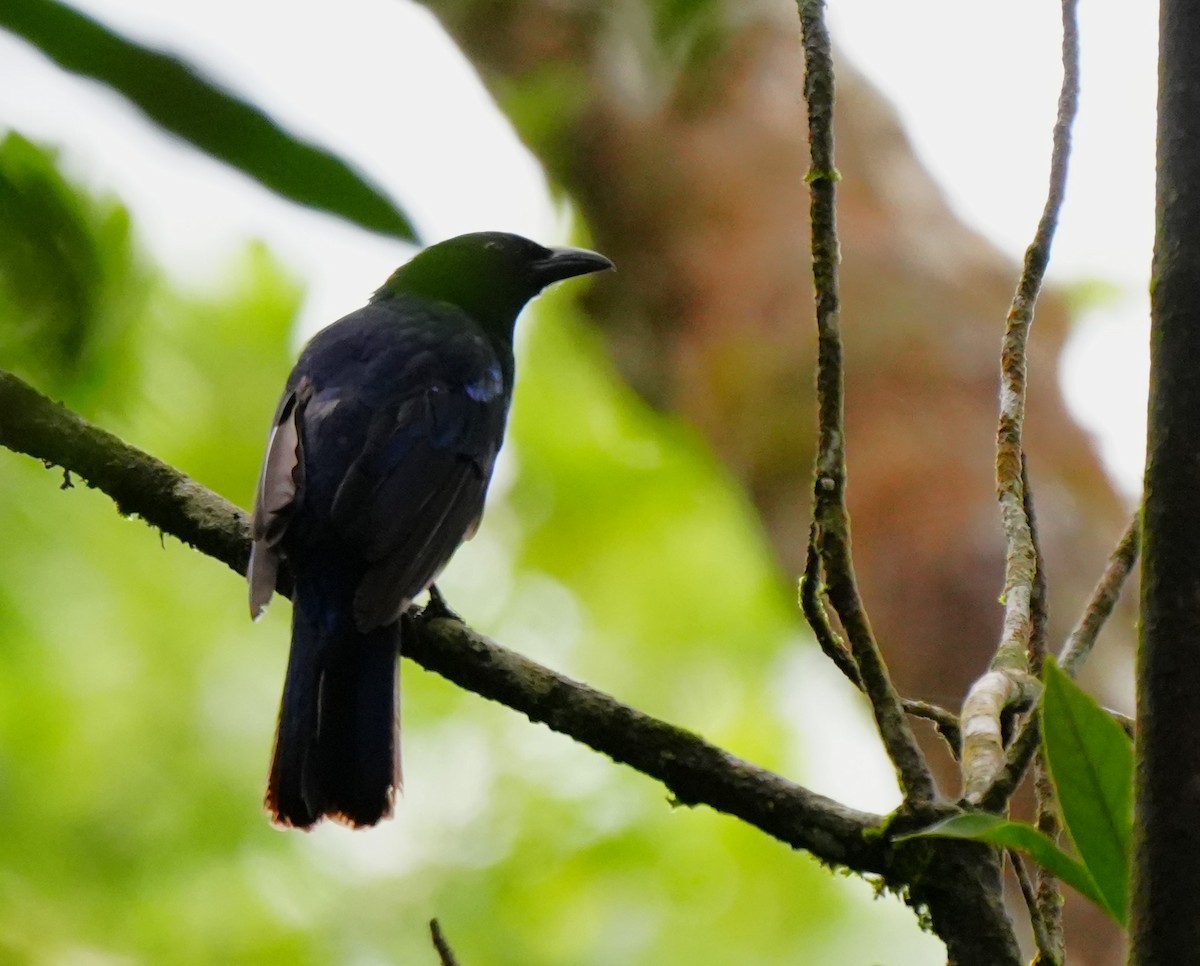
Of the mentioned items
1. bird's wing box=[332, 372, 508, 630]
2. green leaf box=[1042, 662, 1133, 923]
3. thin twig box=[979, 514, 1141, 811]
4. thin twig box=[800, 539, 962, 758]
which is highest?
bird's wing box=[332, 372, 508, 630]

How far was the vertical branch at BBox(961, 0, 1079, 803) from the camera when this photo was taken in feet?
6.43

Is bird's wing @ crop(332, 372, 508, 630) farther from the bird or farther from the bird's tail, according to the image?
the bird's tail

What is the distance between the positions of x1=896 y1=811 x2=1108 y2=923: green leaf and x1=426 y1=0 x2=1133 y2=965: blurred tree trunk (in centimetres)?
286

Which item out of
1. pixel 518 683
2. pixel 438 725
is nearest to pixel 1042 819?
pixel 518 683

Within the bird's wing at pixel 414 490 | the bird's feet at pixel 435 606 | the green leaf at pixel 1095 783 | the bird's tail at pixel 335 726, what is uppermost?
the bird's wing at pixel 414 490

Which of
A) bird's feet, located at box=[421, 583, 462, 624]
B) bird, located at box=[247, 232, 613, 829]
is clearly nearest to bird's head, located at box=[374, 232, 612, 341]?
bird, located at box=[247, 232, 613, 829]

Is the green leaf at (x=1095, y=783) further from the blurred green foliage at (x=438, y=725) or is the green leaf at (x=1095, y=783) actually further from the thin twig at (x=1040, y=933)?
the blurred green foliage at (x=438, y=725)

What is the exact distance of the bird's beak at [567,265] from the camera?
17.9 feet

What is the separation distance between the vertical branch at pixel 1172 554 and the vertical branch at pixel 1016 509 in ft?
2.04

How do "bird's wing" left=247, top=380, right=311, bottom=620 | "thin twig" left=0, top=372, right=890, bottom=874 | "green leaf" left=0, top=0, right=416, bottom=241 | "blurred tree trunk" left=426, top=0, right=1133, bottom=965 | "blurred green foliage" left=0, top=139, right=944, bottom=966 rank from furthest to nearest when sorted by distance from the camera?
"blurred green foliage" left=0, top=139, right=944, bottom=966, "blurred tree trunk" left=426, top=0, right=1133, bottom=965, "bird's wing" left=247, top=380, right=311, bottom=620, "thin twig" left=0, top=372, right=890, bottom=874, "green leaf" left=0, top=0, right=416, bottom=241

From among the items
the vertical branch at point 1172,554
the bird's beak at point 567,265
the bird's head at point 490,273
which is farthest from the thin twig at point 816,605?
the bird's beak at point 567,265

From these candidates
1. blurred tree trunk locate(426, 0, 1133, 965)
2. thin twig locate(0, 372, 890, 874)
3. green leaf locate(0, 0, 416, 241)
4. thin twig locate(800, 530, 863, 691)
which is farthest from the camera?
blurred tree trunk locate(426, 0, 1133, 965)

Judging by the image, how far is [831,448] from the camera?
1.99 meters

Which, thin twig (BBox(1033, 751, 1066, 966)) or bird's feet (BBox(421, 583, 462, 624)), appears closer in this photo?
thin twig (BBox(1033, 751, 1066, 966))
